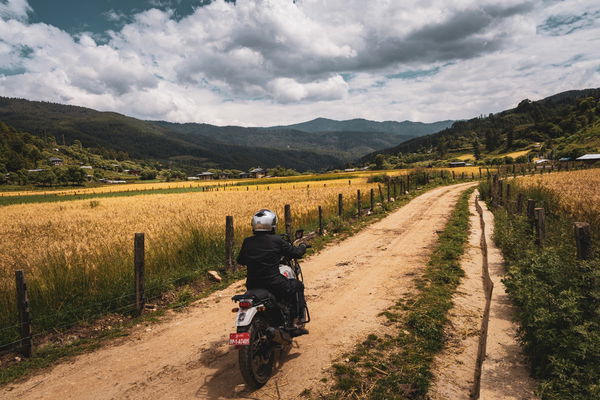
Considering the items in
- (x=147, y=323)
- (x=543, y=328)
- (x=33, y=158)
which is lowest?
(x=147, y=323)

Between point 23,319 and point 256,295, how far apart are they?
4.81m

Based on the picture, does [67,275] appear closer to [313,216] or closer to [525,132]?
[313,216]

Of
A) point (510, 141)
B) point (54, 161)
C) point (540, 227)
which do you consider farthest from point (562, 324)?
point (54, 161)

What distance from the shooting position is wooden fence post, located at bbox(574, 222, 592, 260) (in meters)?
5.27

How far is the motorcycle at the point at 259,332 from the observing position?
14.4ft

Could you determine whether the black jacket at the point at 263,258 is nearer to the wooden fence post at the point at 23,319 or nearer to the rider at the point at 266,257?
the rider at the point at 266,257

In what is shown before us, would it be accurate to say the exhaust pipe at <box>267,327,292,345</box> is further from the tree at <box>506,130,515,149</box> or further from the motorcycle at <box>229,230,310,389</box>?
the tree at <box>506,130,515,149</box>

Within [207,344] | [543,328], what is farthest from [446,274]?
[207,344]

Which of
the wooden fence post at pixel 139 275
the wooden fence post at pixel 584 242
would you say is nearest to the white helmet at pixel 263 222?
the wooden fence post at pixel 139 275

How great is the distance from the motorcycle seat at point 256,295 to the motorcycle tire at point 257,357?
0.32 metres

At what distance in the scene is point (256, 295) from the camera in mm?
4672

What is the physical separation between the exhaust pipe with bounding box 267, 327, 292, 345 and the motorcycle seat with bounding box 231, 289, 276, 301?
0.46 m

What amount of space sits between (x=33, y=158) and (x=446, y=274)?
164 metres

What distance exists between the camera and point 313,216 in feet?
63.5
